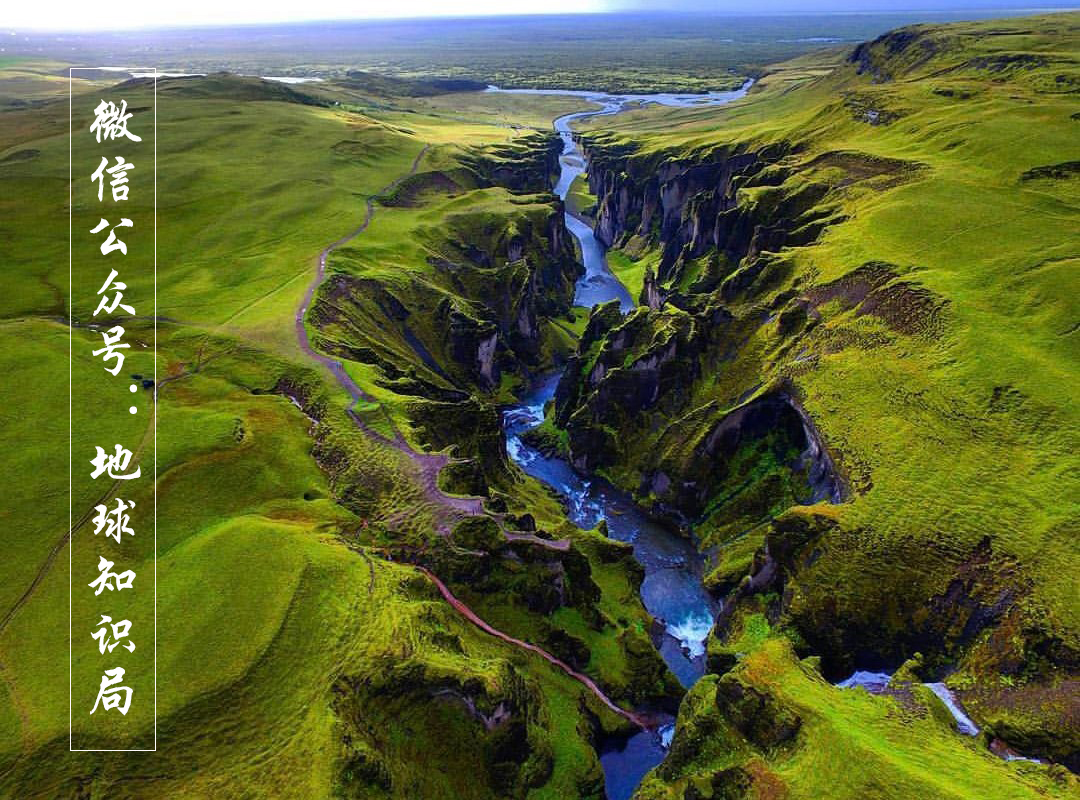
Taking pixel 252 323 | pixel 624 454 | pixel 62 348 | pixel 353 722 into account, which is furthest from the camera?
pixel 624 454

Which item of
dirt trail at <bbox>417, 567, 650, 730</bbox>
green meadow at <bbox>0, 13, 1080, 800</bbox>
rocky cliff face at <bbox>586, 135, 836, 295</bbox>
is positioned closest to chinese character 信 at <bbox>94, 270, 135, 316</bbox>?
green meadow at <bbox>0, 13, 1080, 800</bbox>

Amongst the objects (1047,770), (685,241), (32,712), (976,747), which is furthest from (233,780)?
(685,241)

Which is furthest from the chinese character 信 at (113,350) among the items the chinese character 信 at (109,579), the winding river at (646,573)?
the winding river at (646,573)

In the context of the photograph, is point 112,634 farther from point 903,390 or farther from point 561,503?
point 903,390

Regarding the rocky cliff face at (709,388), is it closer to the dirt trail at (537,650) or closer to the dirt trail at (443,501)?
the dirt trail at (443,501)

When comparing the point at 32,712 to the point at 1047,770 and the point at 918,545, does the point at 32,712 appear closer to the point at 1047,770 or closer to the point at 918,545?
the point at 1047,770

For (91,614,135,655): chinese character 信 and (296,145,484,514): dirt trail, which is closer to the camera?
(91,614,135,655): chinese character 信

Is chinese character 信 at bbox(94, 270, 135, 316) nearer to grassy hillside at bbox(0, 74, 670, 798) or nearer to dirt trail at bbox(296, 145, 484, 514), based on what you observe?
grassy hillside at bbox(0, 74, 670, 798)
